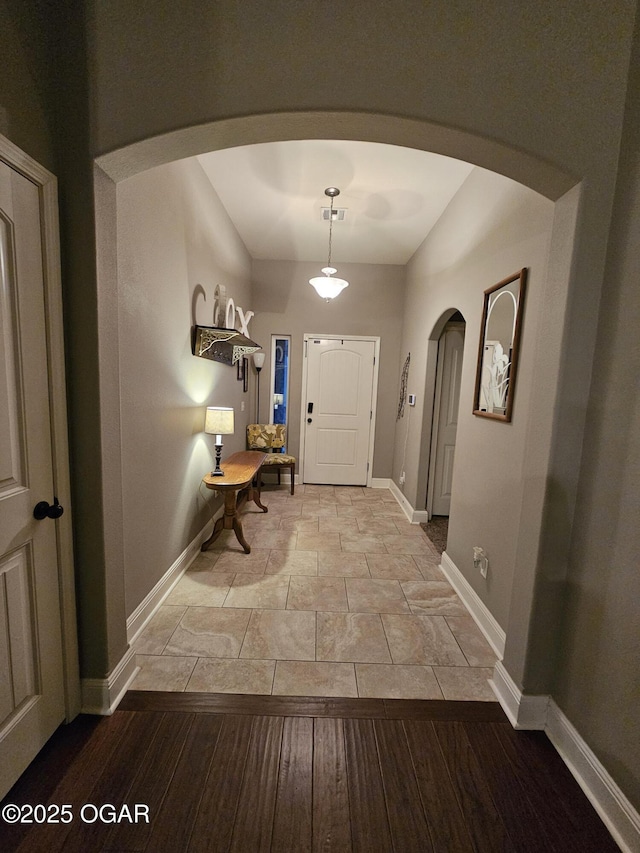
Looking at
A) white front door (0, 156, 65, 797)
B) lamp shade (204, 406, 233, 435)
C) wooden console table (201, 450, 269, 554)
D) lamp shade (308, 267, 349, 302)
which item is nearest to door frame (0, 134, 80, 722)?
white front door (0, 156, 65, 797)

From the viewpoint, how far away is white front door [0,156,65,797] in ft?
3.71

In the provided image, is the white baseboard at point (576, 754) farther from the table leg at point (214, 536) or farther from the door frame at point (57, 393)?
the table leg at point (214, 536)

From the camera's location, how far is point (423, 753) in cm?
140

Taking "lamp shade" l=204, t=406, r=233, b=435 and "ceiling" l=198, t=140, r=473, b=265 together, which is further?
"lamp shade" l=204, t=406, r=233, b=435

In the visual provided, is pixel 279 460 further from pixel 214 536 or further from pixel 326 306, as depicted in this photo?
pixel 326 306

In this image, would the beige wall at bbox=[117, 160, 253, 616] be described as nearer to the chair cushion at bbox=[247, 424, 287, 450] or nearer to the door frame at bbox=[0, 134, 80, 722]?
the door frame at bbox=[0, 134, 80, 722]

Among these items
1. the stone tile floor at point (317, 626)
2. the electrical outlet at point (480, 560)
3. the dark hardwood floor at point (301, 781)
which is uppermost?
the electrical outlet at point (480, 560)

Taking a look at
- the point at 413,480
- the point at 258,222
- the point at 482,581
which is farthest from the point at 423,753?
the point at 258,222

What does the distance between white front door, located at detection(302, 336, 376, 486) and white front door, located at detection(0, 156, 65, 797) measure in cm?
378

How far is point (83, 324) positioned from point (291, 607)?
192 centimetres

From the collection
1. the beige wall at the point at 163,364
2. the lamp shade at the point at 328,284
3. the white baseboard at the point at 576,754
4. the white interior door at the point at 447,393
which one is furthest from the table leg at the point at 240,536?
the lamp shade at the point at 328,284

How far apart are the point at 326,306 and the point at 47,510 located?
4149mm

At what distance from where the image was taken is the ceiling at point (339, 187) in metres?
2.47

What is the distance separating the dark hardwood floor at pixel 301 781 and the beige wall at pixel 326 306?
3949mm
